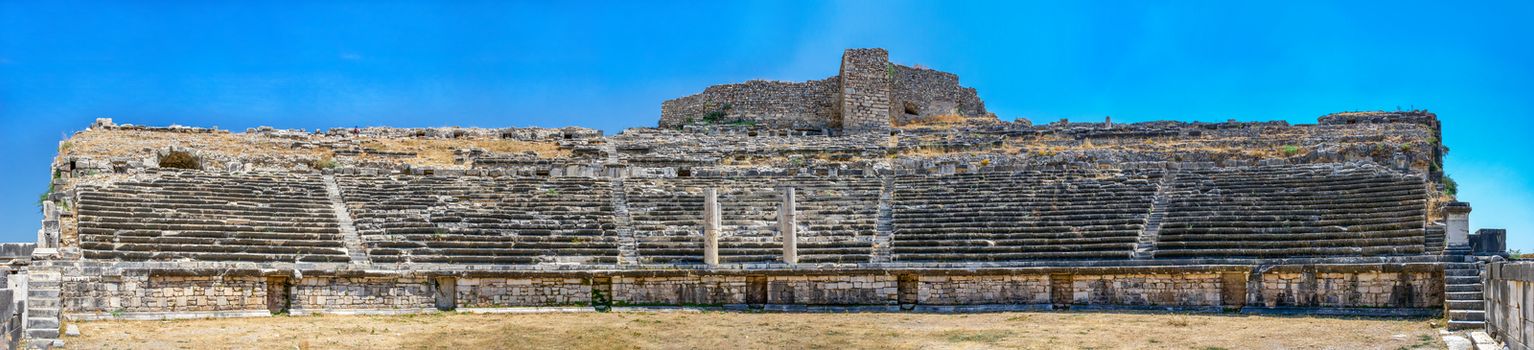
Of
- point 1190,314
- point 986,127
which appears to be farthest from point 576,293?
point 986,127

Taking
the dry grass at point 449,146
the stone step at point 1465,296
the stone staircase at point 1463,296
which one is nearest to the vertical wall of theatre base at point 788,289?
the stone staircase at point 1463,296

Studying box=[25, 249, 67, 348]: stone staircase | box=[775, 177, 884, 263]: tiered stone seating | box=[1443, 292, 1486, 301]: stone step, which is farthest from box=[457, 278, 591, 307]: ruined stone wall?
box=[1443, 292, 1486, 301]: stone step

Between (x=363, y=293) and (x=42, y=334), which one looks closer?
(x=42, y=334)

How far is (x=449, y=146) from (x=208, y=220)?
39.8 feet

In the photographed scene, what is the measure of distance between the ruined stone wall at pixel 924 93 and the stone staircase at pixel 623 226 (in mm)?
15227

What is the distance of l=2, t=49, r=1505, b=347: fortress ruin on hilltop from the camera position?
18.7 metres

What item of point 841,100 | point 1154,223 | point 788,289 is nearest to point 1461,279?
point 1154,223

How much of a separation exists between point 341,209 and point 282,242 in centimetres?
245

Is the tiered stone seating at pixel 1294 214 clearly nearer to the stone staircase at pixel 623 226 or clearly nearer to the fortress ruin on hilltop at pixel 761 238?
the fortress ruin on hilltop at pixel 761 238

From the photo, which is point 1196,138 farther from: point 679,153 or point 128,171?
point 128,171

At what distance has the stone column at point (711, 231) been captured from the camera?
67.6 ft

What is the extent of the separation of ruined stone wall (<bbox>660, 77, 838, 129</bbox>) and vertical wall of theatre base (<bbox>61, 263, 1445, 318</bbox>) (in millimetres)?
18352

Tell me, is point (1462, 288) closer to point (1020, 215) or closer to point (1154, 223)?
point (1154, 223)

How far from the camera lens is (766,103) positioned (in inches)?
1521
